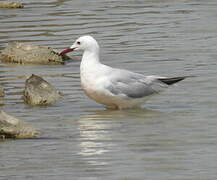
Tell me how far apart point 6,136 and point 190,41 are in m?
7.10

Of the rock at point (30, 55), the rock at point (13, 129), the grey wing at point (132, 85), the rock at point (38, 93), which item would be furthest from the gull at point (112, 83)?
the rock at point (30, 55)

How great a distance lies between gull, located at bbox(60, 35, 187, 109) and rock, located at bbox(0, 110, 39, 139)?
66.8 inches

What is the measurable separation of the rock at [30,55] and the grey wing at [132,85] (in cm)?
335

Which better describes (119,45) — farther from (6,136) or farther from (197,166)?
(197,166)

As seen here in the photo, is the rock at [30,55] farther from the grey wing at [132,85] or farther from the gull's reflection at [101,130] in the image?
the gull's reflection at [101,130]

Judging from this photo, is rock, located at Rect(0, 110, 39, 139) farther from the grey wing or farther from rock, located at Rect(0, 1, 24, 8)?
rock, located at Rect(0, 1, 24, 8)

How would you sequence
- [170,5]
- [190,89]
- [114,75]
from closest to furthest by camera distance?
[114,75], [190,89], [170,5]

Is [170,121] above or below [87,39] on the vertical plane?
below

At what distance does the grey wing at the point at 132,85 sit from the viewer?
11.1 meters

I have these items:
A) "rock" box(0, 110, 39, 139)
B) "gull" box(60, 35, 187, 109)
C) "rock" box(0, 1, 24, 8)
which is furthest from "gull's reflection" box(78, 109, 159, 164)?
"rock" box(0, 1, 24, 8)

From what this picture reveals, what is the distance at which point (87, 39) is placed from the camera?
11.5 m

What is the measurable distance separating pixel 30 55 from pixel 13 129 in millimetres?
5476

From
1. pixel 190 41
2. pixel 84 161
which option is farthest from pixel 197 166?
pixel 190 41

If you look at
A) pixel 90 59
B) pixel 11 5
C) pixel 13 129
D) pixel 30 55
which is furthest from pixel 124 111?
Answer: pixel 11 5
